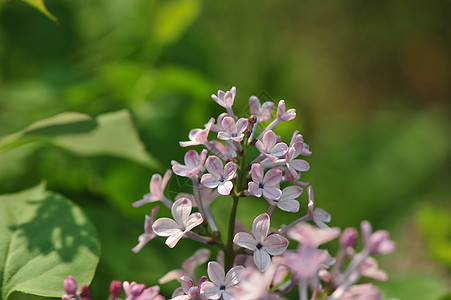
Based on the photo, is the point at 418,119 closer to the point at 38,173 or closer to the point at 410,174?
the point at 410,174

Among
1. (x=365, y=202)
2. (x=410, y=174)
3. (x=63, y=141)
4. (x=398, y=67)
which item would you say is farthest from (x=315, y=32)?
(x=63, y=141)

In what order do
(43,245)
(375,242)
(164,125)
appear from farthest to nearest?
(164,125)
(43,245)
(375,242)

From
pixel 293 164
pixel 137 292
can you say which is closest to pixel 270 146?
pixel 293 164

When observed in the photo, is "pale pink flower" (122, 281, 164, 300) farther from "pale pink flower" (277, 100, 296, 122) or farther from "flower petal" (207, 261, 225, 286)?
"pale pink flower" (277, 100, 296, 122)

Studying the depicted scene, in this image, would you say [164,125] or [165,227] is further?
[164,125]

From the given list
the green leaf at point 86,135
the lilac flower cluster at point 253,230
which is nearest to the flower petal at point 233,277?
the lilac flower cluster at point 253,230

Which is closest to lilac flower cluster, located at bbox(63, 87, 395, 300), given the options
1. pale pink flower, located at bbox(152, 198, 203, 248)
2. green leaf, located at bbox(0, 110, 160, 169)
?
pale pink flower, located at bbox(152, 198, 203, 248)

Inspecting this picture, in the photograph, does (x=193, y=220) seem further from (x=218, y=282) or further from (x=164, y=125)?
(x=164, y=125)

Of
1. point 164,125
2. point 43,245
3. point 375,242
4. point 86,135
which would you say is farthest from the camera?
point 164,125
